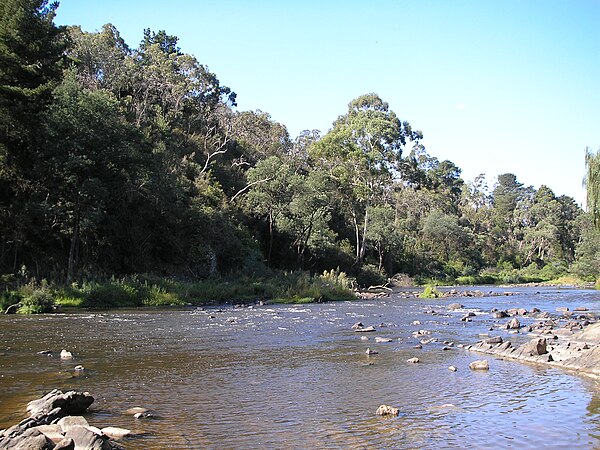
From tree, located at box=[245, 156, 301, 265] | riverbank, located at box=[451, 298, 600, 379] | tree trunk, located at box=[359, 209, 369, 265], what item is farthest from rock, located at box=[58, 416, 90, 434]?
tree trunk, located at box=[359, 209, 369, 265]

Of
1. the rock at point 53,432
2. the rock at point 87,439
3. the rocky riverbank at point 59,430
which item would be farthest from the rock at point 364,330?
the rock at point 87,439

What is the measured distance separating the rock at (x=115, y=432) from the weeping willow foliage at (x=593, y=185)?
34.2 metres

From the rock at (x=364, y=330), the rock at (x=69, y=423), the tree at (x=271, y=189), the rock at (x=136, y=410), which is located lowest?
the rock at (x=364, y=330)

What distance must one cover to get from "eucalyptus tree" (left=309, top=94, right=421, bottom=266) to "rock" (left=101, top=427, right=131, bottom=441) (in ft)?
177

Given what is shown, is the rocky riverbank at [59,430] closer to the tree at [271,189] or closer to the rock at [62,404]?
the rock at [62,404]

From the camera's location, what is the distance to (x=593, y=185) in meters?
34.0

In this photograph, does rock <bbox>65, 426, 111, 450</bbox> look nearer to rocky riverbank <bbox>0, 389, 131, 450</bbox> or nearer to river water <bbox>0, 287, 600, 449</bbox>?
rocky riverbank <bbox>0, 389, 131, 450</bbox>

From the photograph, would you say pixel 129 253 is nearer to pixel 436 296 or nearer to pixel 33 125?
pixel 33 125

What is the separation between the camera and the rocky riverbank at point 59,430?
5.82m

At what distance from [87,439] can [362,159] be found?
64457 mm

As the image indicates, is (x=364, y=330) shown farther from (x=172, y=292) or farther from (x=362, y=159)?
(x=362, y=159)

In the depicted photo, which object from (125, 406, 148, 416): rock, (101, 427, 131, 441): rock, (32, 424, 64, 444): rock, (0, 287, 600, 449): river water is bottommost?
(0, 287, 600, 449): river water

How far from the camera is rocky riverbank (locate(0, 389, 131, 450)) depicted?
5824mm

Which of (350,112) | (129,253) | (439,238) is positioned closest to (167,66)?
(129,253)
